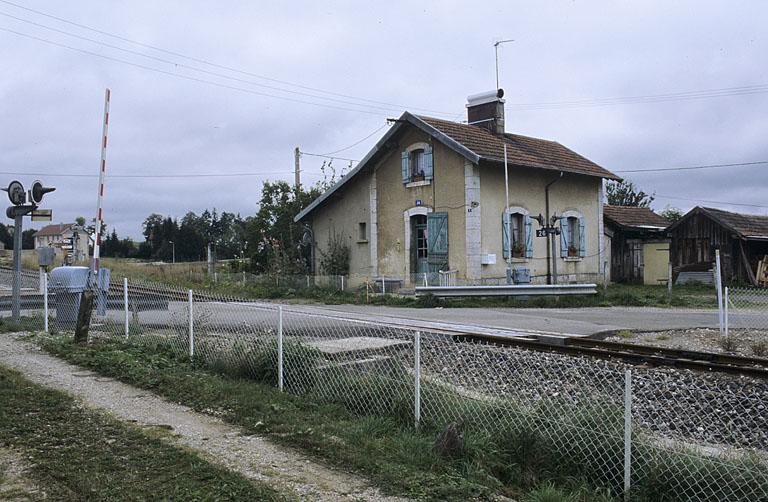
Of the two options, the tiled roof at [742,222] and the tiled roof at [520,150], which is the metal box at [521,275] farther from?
the tiled roof at [742,222]

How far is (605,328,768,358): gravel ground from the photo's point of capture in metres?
11.0

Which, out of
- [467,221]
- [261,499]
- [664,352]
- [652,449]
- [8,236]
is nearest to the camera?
[261,499]

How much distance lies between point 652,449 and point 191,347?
19.6ft

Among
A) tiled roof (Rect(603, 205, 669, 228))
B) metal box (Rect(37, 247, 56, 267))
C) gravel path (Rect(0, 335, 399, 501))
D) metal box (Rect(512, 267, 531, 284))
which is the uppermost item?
tiled roof (Rect(603, 205, 669, 228))

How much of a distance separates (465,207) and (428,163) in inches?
92.8

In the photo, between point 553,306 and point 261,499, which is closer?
point 261,499

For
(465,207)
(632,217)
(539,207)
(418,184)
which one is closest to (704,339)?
(465,207)

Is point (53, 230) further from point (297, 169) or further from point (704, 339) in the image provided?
point (704, 339)

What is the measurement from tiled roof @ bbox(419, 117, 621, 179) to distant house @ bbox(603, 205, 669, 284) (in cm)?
327

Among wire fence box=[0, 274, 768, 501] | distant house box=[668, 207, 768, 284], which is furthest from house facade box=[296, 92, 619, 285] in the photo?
wire fence box=[0, 274, 768, 501]

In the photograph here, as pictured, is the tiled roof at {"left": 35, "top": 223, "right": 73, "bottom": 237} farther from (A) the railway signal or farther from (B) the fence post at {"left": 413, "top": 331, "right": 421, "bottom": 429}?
(B) the fence post at {"left": 413, "top": 331, "right": 421, "bottom": 429}

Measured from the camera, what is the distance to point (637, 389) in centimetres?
760

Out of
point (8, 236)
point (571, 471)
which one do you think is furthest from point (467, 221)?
point (8, 236)

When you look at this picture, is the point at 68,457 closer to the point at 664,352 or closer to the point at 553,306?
the point at 664,352
